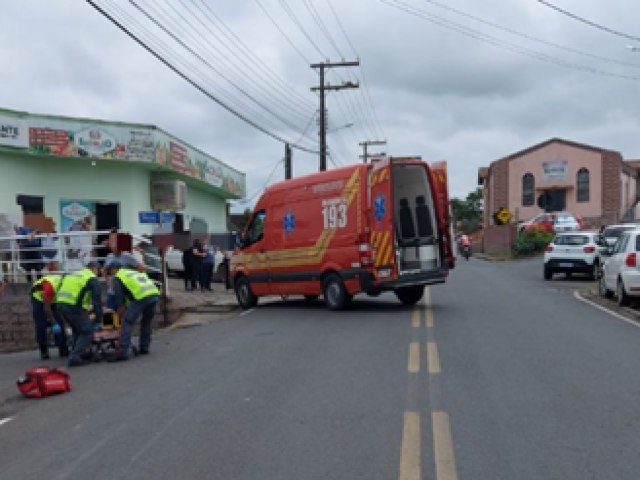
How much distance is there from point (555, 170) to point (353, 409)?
183ft

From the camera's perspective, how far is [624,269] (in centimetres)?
1523

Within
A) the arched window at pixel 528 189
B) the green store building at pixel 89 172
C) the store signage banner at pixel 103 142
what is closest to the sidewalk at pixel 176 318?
the green store building at pixel 89 172

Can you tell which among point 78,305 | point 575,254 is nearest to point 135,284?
point 78,305

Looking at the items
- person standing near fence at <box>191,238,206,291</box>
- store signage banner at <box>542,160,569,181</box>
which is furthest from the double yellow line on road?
store signage banner at <box>542,160,569,181</box>

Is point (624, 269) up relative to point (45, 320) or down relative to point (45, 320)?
up

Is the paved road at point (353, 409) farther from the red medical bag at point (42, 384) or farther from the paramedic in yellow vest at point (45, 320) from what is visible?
the paramedic in yellow vest at point (45, 320)

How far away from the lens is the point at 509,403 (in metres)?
6.95

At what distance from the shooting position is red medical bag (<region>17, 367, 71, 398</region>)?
27.3 feet

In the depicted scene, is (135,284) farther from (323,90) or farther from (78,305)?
(323,90)

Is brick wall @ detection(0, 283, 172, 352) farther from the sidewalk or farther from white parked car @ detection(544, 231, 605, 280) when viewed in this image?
white parked car @ detection(544, 231, 605, 280)

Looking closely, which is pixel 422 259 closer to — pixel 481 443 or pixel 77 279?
pixel 77 279

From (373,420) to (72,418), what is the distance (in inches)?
114

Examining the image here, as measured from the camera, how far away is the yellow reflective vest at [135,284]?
34.4ft

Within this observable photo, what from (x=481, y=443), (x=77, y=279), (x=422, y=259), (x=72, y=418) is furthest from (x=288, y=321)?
(x=481, y=443)
